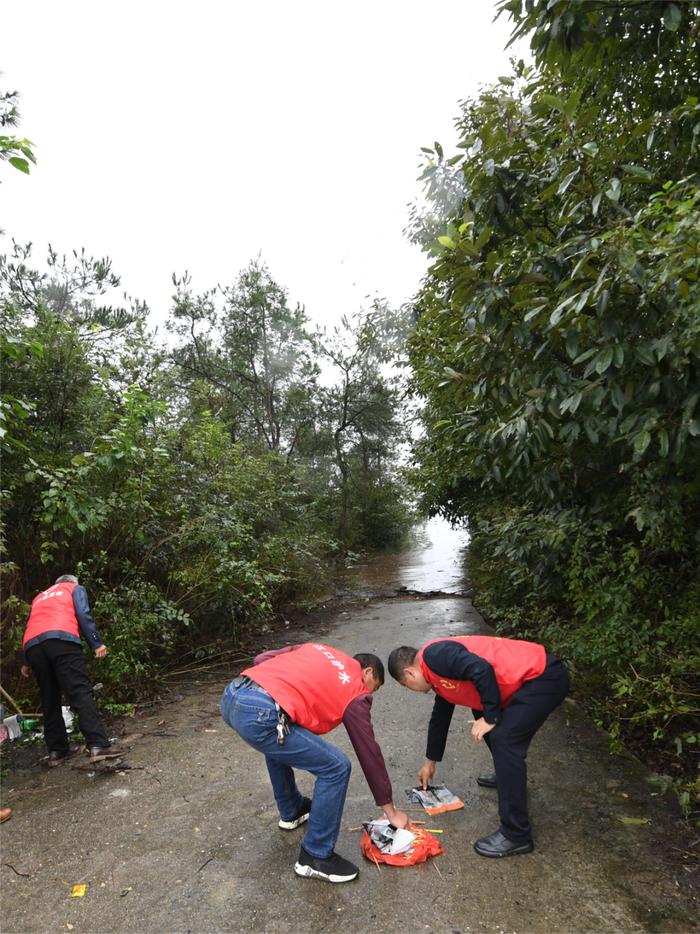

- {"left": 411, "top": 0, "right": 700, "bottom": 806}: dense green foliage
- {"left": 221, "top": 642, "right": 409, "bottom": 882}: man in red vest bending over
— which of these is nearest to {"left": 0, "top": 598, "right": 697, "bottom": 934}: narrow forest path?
{"left": 221, "top": 642, "right": 409, "bottom": 882}: man in red vest bending over

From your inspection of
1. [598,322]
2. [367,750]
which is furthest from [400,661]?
[598,322]

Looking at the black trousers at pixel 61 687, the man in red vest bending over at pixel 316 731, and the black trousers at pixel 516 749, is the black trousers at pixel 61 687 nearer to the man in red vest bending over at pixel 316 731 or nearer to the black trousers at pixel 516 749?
the man in red vest bending over at pixel 316 731

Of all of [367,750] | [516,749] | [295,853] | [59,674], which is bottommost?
[295,853]

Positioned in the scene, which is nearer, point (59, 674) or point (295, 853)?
point (295, 853)

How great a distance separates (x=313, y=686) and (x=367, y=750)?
37cm

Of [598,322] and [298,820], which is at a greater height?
[598,322]

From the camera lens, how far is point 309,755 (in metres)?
2.53

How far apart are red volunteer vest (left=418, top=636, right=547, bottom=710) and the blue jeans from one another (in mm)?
621

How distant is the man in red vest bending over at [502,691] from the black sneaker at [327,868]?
25.5 inches

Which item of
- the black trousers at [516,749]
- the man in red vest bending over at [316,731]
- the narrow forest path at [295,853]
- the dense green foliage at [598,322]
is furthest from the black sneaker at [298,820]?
Result: the dense green foliage at [598,322]

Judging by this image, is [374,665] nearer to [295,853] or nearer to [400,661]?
[400,661]

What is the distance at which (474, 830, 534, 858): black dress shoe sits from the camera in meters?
2.66

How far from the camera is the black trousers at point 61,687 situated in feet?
12.6

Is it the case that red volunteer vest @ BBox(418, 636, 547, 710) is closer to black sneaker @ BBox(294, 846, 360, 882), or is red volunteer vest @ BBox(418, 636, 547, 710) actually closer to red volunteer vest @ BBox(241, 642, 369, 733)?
red volunteer vest @ BBox(241, 642, 369, 733)
